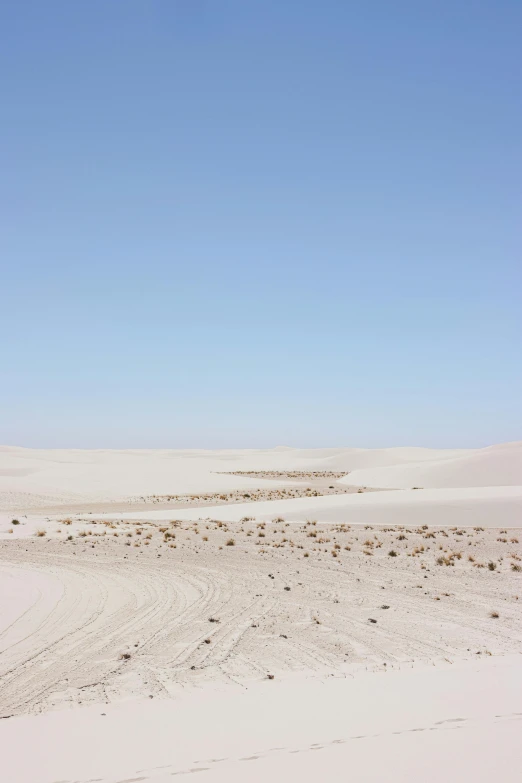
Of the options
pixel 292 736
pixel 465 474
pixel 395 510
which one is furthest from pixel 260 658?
pixel 465 474

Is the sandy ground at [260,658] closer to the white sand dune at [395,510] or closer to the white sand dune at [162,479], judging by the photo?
the white sand dune at [395,510]

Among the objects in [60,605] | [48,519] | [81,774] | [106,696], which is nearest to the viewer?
[81,774]

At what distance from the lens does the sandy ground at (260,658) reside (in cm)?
504

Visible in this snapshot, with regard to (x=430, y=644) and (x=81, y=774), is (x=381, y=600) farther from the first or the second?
(x=81, y=774)

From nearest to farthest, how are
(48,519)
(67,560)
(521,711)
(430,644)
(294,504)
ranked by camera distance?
(521,711) < (430,644) < (67,560) < (48,519) < (294,504)

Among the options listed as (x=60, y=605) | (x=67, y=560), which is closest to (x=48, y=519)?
(x=67, y=560)

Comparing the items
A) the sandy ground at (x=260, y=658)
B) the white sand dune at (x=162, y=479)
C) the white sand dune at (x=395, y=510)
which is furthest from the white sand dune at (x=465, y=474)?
the sandy ground at (x=260, y=658)

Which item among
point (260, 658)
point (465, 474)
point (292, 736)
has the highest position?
point (465, 474)

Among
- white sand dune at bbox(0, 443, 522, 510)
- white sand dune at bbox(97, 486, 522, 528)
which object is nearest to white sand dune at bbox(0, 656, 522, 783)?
white sand dune at bbox(97, 486, 522, 528)

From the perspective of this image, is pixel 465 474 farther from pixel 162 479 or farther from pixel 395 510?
pixel 162 479

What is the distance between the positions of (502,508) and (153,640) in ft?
82.6

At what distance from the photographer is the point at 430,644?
30.0 feet

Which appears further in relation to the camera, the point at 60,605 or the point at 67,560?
the point at 67,560

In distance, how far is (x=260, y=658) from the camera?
8414 millimetres
